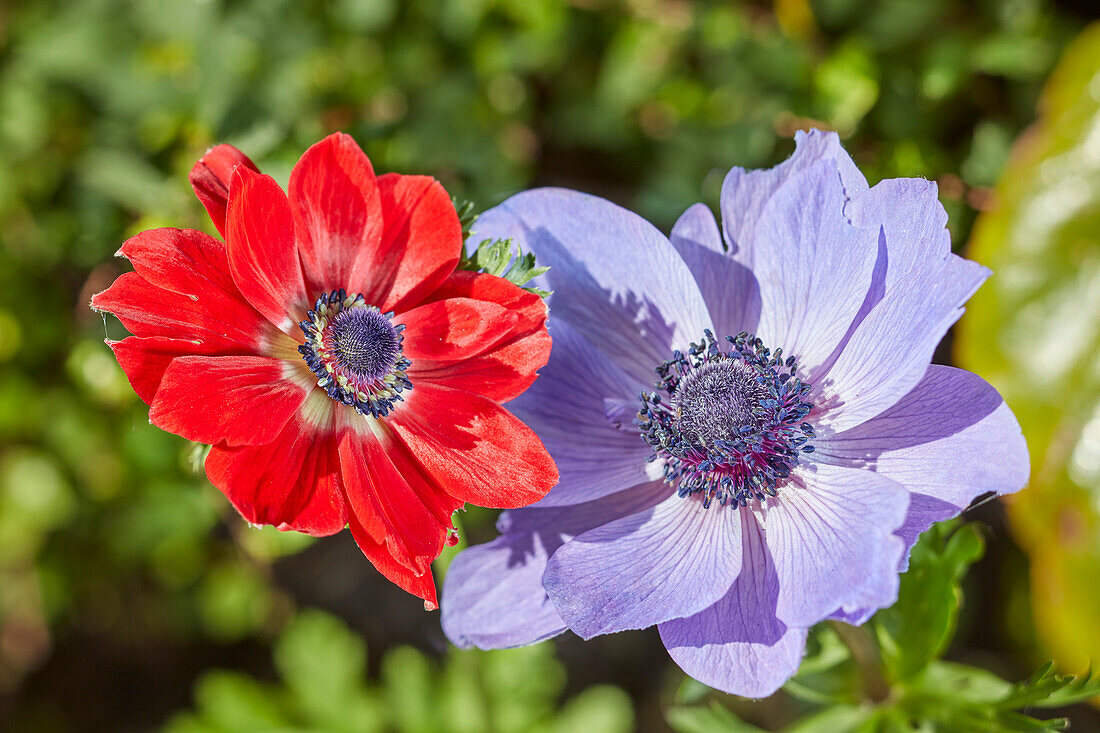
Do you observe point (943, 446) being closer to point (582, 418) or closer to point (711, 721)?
point (582, 418)

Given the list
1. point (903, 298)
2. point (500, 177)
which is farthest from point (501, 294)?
point (500, 177)

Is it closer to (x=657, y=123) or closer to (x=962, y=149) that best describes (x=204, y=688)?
(x=657, y=123)

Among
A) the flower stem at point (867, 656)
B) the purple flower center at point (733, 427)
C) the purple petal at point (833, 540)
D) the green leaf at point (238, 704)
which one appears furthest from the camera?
the green leaf at point (238, 704)

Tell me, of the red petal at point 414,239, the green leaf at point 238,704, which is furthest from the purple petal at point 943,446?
the green leaf at point 238,704

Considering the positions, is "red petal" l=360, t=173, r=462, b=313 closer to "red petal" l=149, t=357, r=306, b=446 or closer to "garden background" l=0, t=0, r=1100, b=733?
"red petal" l=149, t=357, r=306, b=446

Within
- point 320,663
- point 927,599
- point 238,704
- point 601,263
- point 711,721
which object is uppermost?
point 601,263

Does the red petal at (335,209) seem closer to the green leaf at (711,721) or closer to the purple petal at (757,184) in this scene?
the purple petal at (757,184)

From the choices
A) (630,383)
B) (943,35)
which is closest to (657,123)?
(943,35)
